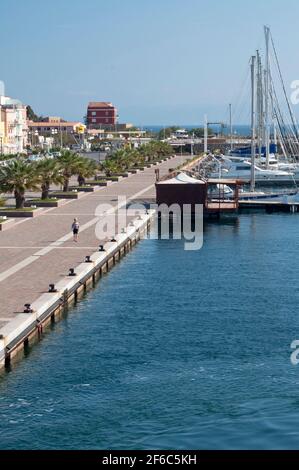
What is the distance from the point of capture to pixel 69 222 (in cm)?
6059

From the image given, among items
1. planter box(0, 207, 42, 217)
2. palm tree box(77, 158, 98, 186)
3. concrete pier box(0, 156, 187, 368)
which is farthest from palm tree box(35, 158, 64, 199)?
palm tree box(77, 158, 98, 186)

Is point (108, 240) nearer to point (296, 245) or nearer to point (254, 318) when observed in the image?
point (296, 245)

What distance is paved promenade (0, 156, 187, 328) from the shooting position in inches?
1476

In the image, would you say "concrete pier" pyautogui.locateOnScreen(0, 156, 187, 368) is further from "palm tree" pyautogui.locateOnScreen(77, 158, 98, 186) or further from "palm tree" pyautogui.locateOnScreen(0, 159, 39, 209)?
"palm tree" pyautogui.locateOnScreen(77, 158, 98, 186)

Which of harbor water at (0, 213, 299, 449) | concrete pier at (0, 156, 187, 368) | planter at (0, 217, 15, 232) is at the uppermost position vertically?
planter at (0, 217, 15, 232)

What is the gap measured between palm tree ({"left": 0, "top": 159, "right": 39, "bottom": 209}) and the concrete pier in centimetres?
238

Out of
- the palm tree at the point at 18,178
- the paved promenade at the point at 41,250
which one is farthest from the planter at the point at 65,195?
the palm tree at the point at 18,178

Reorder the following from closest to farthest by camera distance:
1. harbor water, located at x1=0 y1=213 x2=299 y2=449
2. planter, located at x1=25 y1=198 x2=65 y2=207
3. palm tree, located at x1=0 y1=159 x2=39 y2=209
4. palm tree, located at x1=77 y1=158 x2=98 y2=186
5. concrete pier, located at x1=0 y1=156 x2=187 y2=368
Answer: harbor water, located at x1=0 y1=213 x2=299 y2=449 → concrete pier, located at x1=0 y1=156 x2=187 y2=368 → palm tree, located at x1=0 y1=159 x2=39 y2=209 → planter, located at x1=25 y1=198 x2=65 y2=207 → palm tree, located at x1=77 y1=158 x2=98 y2=186

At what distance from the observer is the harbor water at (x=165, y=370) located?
24.4 meters

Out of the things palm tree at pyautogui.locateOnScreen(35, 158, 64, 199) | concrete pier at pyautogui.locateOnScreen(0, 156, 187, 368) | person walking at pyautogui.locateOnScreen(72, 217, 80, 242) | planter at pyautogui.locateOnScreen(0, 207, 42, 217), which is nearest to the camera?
concrete pier at pyautogui.locateOnScreen(0, 156, 187, 368)

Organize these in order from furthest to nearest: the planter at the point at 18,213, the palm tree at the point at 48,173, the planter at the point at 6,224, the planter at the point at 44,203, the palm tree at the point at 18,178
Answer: the planter at the point at 44,203 < the palm tree at the point at 48,173 < the planter at the point at 18,213 < the palm tree at the point at 18,178 < the planter at the point at 6,224

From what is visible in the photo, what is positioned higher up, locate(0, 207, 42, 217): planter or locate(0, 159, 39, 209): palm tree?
locate(0, 159, 39, 209): palm tree

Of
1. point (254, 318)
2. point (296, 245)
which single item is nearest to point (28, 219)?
point (296, 245)

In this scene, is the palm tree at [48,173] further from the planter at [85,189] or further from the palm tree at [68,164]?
the planter at [85,189]
